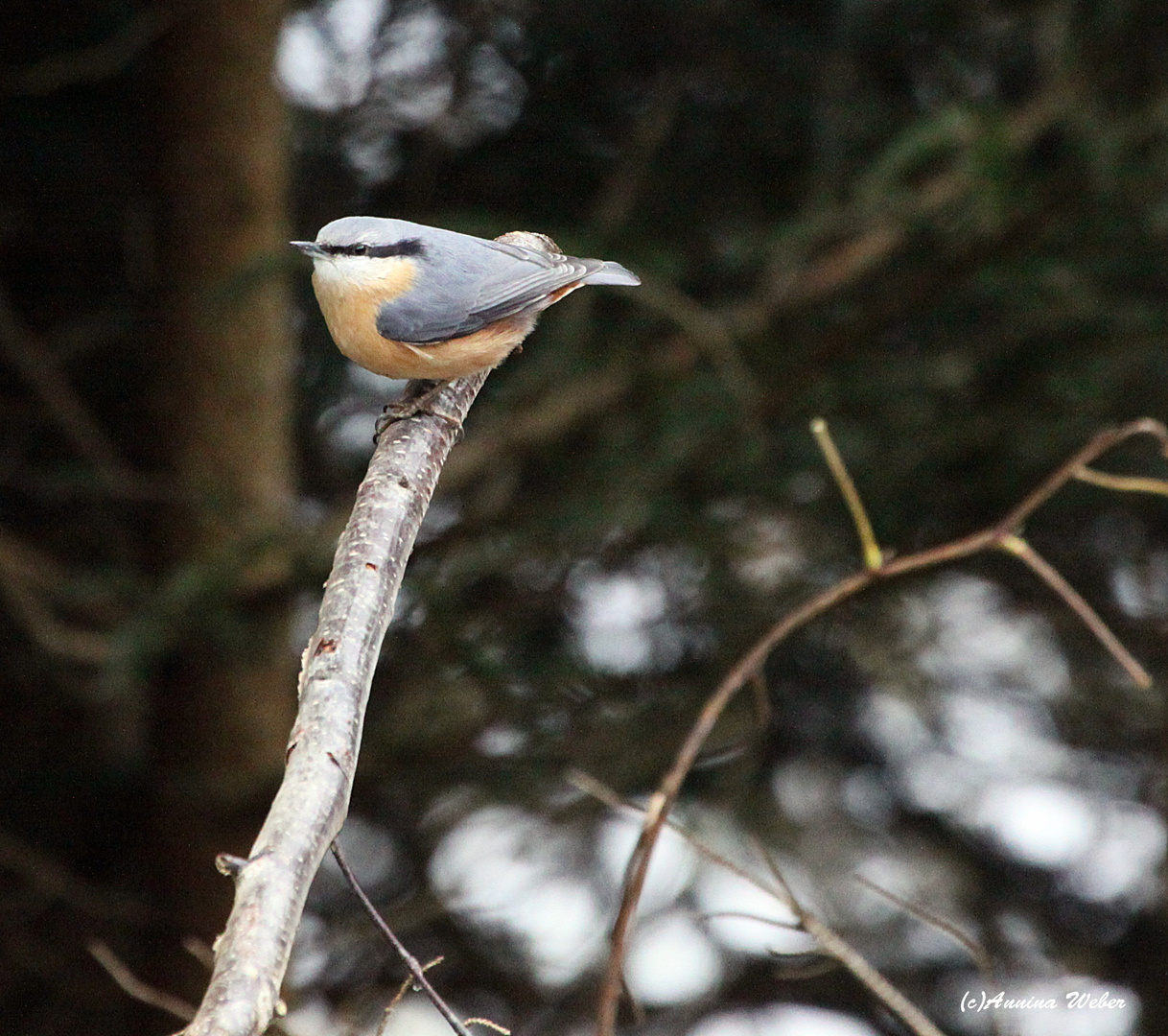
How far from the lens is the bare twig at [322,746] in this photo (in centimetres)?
88

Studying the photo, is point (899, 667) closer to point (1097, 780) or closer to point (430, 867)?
point (1097, 780)

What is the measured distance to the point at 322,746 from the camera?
1114mm

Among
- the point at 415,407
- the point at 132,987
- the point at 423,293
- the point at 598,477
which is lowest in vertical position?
the point at 132,987

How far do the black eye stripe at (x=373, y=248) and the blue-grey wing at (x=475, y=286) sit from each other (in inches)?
1.7

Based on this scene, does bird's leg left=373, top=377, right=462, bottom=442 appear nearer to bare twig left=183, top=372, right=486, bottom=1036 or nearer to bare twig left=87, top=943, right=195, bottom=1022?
bare twig left=183, top=372, right=486, bottom=1036

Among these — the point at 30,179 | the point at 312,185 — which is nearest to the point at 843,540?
the point at 312,185

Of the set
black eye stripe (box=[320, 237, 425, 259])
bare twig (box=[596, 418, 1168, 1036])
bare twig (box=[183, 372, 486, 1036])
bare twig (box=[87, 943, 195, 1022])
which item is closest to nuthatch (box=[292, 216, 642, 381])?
black eye stripe (box=[320, 237, 425, 259])

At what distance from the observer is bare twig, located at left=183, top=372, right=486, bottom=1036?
2.87 feet

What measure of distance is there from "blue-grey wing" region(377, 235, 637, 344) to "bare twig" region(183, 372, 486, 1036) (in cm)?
45

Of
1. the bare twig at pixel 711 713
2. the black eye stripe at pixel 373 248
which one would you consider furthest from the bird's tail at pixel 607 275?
the bare twig at pixel 711 713

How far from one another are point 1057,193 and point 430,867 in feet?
8.56

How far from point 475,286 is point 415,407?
0.38 meters

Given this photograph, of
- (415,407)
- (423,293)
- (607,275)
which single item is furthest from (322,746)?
(607,275)

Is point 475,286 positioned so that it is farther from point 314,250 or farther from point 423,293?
point 314,250
